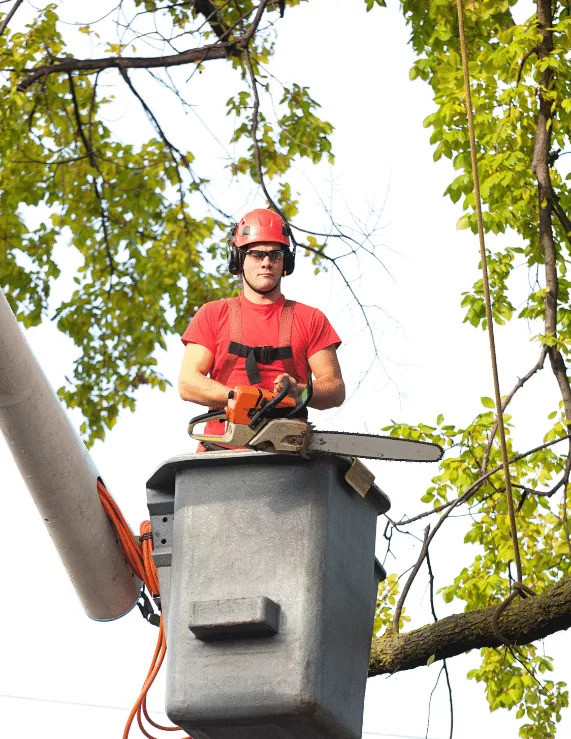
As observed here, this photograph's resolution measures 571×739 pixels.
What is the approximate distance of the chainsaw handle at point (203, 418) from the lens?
3.75 m

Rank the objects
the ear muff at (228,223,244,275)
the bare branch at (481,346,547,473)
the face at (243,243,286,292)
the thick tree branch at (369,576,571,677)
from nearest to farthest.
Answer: the face at (243,243,286,292) → the ear muff at (228,223,244,275) → the thick tree branch at (369,576,571,677) → the bare branch at (481,346,547,473)

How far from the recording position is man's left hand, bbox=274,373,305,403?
3.64 metres

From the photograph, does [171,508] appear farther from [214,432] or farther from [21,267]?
[21,267]

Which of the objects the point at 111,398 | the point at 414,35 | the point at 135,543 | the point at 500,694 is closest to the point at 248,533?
the point at 135,543

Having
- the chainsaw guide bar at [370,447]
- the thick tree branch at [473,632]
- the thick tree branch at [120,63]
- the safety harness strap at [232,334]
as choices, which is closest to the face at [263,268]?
the safety harness strap at [232,334]

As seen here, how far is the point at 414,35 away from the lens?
7.80 m

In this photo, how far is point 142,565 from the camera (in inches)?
159

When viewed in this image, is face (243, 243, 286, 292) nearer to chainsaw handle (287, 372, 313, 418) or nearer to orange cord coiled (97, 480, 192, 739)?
chainsaw handle (287, 372, 313, 418)

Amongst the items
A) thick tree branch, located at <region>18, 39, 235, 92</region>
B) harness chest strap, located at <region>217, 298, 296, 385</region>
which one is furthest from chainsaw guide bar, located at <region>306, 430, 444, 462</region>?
thick tree branch, located at <region>18, 39, 235, 92</region>

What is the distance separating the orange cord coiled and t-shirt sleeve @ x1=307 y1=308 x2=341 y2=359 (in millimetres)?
722

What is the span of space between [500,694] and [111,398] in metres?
3.97

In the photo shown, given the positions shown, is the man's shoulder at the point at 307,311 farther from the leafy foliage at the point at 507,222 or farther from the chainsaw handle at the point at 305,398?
the leafy foliage at the point at 507,222

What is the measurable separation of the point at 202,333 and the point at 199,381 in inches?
7.2

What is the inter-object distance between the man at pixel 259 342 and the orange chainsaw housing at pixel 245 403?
24 cm
